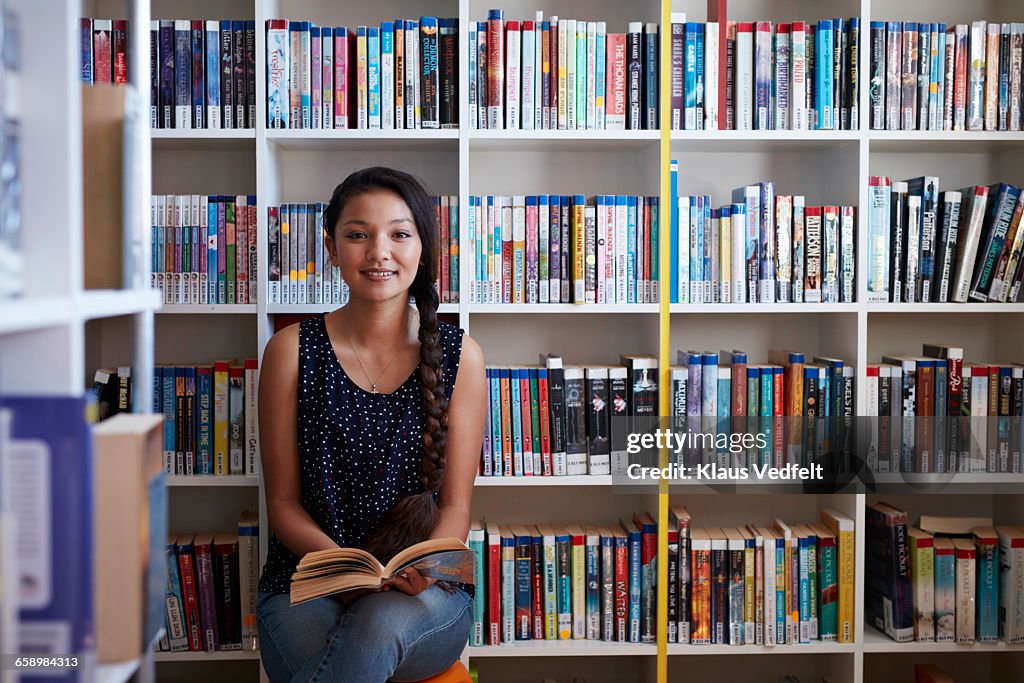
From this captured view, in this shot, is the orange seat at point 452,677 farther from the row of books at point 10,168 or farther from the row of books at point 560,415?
the row of books at point 10,168

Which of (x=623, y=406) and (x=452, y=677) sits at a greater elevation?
(x=623, y=406)

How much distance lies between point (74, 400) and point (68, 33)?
334mm

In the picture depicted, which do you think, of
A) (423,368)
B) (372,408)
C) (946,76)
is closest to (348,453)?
(372,408)

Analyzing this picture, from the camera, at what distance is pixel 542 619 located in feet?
7.25

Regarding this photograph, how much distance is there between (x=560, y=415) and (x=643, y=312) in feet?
1.06

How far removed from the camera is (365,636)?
1.54m

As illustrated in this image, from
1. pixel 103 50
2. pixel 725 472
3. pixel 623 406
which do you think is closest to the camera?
pixel 103 50

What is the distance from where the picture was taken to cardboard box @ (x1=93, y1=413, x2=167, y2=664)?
827 millimetres

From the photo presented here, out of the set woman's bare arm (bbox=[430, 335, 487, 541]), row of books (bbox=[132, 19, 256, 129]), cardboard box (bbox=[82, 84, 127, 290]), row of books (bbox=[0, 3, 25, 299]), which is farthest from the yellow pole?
row of books (bbox=[0, 3, 25, 299])

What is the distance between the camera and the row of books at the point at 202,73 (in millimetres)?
2092

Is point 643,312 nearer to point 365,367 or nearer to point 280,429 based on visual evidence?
point 365,367

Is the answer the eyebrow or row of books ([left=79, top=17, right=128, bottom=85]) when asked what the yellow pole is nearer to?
the eyebrow

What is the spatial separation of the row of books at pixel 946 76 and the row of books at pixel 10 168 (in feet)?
6.32

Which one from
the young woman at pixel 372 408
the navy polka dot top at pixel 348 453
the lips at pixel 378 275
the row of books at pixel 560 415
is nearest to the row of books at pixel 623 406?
the row of books at pixel 560 415
